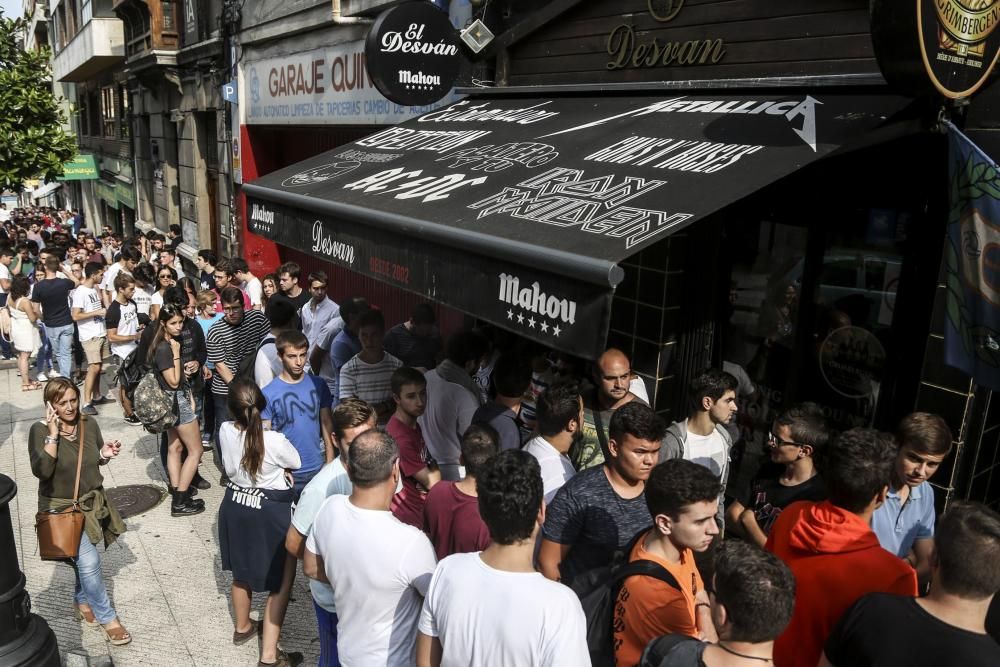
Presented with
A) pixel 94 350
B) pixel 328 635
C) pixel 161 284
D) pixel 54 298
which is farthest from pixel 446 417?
pixel 54 298

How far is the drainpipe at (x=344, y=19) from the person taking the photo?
8891 mm

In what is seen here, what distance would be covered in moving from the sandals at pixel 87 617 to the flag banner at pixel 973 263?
497 centimetres

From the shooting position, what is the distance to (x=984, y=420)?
3873 mm

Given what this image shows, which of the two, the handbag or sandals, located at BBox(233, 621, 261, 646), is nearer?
the handbag

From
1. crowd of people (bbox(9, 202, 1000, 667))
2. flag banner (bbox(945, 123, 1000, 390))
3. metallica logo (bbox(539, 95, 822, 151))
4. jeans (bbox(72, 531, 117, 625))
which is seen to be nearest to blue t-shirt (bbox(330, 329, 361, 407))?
crowd of people (bbox(9, 202, 1000, 667))

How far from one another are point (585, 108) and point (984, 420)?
3270 mm

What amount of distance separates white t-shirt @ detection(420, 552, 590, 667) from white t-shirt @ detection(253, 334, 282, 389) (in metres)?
3.27

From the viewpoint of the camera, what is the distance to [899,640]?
2244 mm

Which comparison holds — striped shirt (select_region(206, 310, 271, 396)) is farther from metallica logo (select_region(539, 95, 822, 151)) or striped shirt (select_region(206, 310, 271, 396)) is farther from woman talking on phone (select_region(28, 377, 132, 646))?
metallica logo (select_region(539, 95, 822, 151))

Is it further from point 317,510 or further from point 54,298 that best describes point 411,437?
point 54,298

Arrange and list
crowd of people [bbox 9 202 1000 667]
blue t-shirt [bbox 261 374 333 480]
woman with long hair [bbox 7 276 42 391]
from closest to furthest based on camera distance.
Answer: crowd of people [bbox 9 202 1000 667]
blue t-shirt [bbox 261 374 333 480]
woman with long hair [bbox 7 276 42 391]

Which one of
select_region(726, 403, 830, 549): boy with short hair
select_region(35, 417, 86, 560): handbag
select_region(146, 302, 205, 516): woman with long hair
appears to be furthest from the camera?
select_region(146, 302, 205, 516): woman with long hair

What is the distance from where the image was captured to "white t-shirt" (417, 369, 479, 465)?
4.75m

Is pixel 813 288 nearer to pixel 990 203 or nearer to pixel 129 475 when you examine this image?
pixel 990 203
